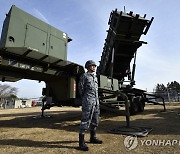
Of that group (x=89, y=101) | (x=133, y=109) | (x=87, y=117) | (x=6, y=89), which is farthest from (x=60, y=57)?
(x=6, y=89)

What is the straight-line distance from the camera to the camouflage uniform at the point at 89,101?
12.5 feet

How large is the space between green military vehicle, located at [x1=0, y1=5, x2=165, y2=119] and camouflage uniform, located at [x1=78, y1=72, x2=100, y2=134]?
5.09ft

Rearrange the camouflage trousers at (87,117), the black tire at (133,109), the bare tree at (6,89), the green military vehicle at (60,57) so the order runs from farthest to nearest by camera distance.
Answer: the bare tree at (6,89), the black tire at (133,109), the green military vehicle at (60,57), the camouflage trousers at (87,117)

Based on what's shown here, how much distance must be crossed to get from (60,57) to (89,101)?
9.91ft

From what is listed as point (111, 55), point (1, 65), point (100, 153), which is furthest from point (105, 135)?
point (111, 55)

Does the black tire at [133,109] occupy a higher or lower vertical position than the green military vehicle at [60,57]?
lower

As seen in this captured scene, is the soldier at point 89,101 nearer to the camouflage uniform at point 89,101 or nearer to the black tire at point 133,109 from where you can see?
the camouflage uniform at point 89,101

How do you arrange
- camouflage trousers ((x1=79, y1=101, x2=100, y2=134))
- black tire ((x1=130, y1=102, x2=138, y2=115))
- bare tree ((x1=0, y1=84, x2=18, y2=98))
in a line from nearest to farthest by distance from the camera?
1. camouflage trousers ((x1=79, y1=101, x2=100, y2=134))
2. black tire ((x1=130, y1=102, x2=138, y2=115))
3. bare tree ((x1=0, y1=84, x2=18, y2=98))

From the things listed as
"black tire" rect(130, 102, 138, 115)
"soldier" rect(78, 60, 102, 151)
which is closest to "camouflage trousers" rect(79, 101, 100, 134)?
"soldier" rect(78, 60, 102, 151)

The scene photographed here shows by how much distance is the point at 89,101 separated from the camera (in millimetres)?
3867

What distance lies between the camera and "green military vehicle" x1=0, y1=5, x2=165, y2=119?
16.7ft

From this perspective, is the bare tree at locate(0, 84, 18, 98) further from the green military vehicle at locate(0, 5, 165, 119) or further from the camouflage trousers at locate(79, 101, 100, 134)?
the camouflage trousers at locate(79, 101, 100, 134)

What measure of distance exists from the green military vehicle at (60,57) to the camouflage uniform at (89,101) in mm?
1552

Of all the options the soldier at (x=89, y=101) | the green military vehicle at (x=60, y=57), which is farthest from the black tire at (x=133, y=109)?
the soldier at (x=89, y=101)
